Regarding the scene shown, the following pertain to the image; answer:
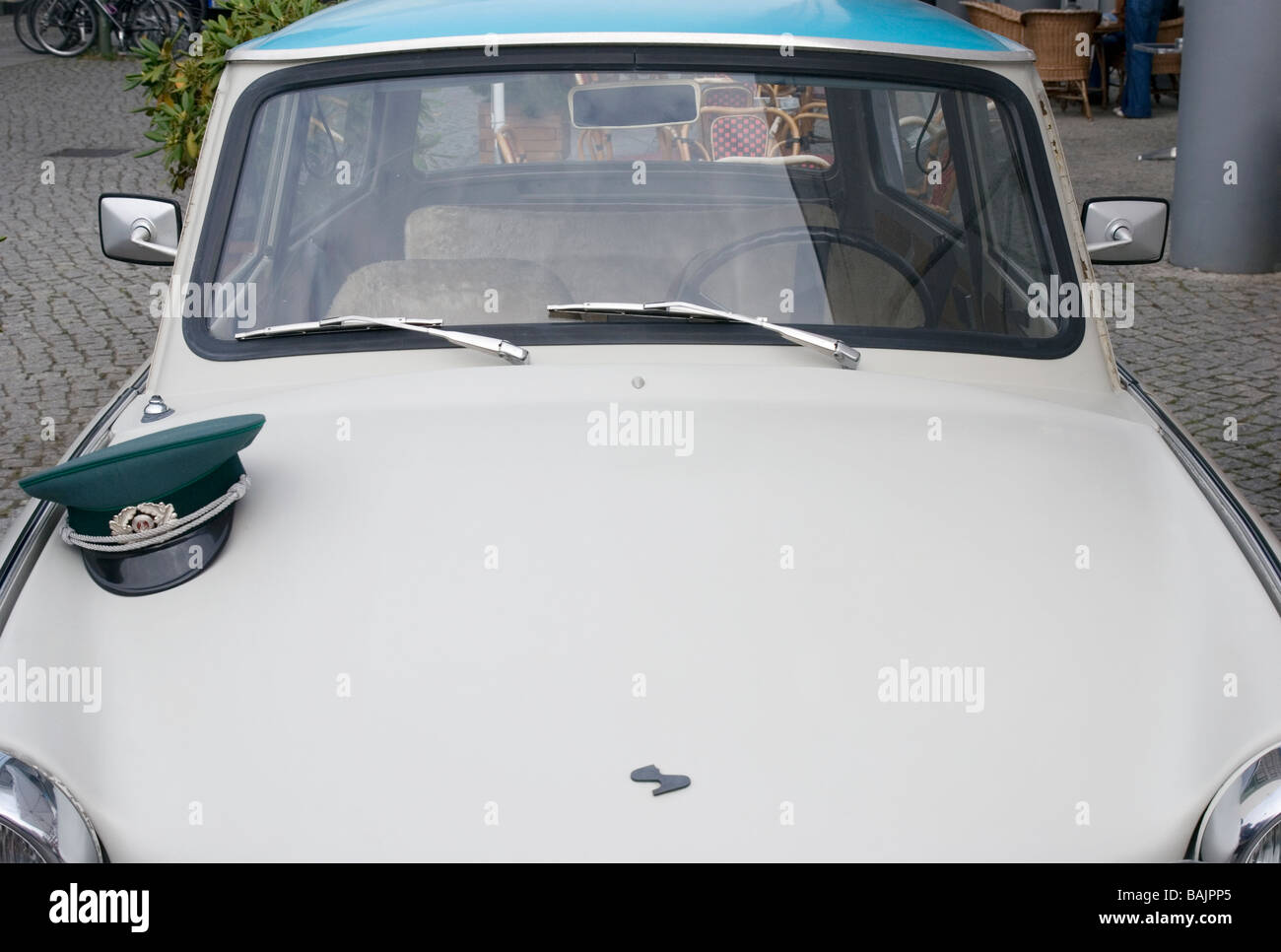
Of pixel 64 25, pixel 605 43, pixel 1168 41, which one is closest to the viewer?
pixel 605 43

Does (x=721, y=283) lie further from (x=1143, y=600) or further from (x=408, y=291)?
(x=1143, y=600)

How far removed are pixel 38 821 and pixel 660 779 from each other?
78cm

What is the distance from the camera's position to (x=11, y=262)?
8.85m

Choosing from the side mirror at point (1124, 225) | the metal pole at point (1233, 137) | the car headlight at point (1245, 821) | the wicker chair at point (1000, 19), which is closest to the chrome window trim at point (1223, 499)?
the side mirror at point (1124, 225)

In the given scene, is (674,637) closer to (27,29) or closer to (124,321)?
(124,321)

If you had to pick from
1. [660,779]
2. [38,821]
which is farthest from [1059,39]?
[38,821]

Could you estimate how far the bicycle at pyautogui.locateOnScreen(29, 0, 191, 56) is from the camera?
60.0ft

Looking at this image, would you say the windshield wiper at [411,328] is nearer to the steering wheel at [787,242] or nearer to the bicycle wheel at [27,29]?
the steering wheel at [787,242]

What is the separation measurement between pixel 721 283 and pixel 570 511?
76 cm

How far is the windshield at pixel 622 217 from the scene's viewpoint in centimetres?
280

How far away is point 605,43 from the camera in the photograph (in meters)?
2.78
